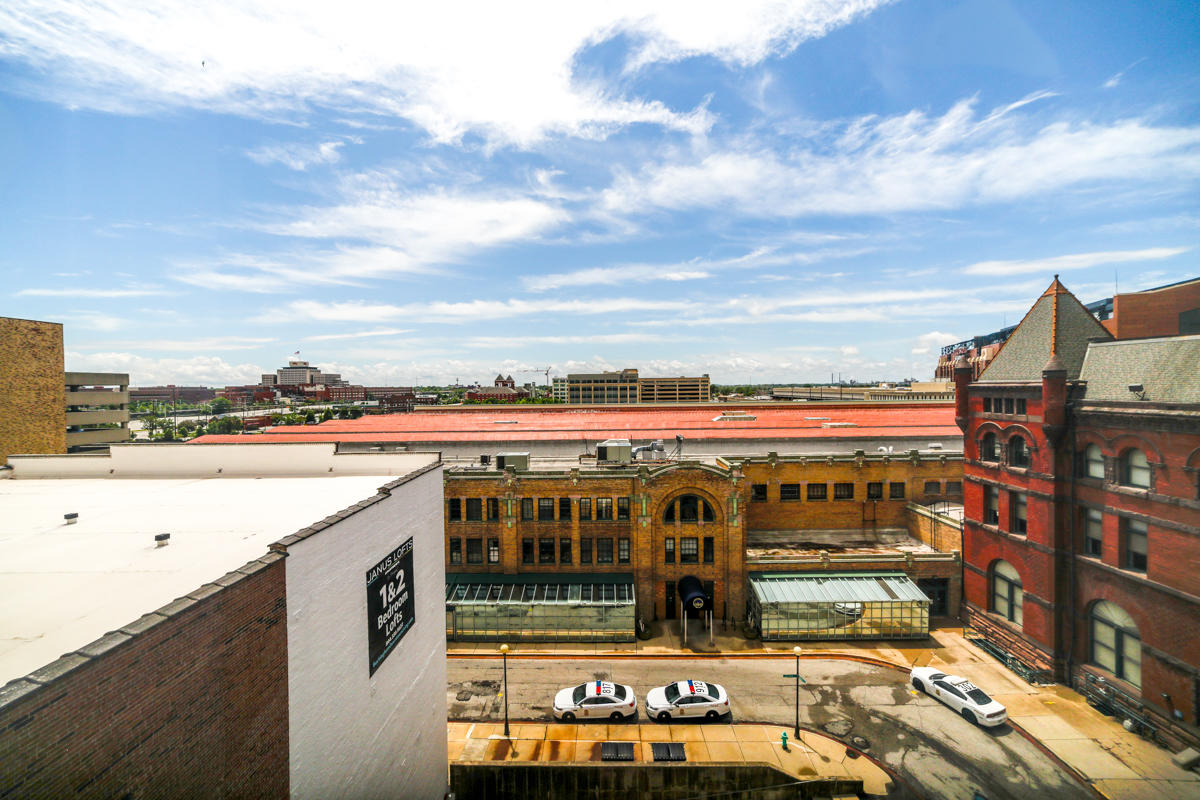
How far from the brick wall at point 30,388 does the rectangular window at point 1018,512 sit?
Result: 255ft

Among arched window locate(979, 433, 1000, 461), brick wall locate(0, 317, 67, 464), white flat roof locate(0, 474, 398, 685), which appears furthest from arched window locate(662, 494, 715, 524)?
brick wall locate(0, 317, 67, 464)

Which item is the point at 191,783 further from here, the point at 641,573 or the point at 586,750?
the point at 641,573

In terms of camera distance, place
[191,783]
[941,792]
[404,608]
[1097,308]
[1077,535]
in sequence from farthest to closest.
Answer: [1097,308] → [1077,535] → [941,792] → [404,608] → [191,783]

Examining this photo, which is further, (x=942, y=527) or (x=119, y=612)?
(x=942, y=527)

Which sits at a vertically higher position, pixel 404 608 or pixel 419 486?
pixel 419 486

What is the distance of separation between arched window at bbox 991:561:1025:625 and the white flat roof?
38.5 m

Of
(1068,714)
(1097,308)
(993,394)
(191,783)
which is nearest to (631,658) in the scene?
(1068,714)

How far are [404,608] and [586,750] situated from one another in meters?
13.0

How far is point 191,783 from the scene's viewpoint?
8398mm

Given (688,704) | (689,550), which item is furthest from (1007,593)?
(688,704)

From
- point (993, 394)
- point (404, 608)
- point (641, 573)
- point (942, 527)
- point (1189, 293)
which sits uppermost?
point (1189, 293)

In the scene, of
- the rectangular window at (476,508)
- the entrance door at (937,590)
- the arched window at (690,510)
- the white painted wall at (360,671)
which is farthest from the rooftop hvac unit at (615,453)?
the entrance door at (937,590)

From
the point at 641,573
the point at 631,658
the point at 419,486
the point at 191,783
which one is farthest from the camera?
the point at 641,573

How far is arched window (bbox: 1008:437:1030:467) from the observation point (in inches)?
1200
